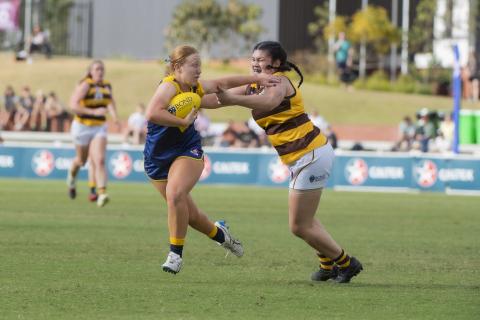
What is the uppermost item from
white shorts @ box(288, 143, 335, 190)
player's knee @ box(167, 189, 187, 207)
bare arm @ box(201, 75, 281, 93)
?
bare arm @ box(201, 75, 281, 93)

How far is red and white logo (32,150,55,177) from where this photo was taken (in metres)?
27.9

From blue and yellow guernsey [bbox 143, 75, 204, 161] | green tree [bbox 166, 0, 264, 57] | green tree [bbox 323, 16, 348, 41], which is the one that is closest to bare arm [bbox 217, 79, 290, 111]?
blue and yellow guernsey [bbox 143, 75, 204, 161]

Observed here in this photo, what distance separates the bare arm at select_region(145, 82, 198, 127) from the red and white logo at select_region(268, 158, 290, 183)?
678 inches

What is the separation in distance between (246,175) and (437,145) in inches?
269

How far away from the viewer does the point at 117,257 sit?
11.9 m

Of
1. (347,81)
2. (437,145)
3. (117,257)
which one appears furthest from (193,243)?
(347,81)

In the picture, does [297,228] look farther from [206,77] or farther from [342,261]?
[206,77]

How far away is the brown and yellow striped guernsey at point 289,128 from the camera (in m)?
9.98

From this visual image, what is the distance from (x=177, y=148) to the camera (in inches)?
410

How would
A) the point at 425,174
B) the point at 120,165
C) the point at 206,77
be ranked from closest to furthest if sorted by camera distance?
the point at 425,174 < the point at 120,165 < the point at 206,77

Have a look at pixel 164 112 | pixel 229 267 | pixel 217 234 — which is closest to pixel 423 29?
pixel 229 267

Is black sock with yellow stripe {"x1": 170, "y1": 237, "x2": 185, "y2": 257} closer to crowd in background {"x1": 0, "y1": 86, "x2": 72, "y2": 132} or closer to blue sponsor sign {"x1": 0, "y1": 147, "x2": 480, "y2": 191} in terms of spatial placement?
blue sponsor sign {"x1": 0, "y1": 147, "x2": 480, "y2": 191}

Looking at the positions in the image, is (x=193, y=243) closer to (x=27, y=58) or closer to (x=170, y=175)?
(x=170, y=175)

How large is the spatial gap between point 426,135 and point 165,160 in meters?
22.0
